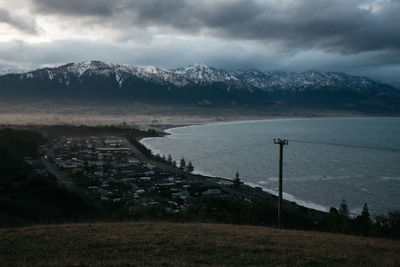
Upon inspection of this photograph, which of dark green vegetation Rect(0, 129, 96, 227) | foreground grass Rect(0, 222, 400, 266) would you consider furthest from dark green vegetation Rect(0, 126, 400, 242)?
foreground grass Rect(0, 222, 400, 266)

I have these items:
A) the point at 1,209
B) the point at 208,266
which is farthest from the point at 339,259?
the point at 1,209

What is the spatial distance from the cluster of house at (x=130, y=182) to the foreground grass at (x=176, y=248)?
842 centimetres

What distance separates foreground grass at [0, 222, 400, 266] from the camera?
6.24 metres

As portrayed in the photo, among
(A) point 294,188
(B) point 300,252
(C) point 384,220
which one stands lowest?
(A) point 294,188

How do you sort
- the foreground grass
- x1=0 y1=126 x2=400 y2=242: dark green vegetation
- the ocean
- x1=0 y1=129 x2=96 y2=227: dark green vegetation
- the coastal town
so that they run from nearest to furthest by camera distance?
the foreground grass, x1=0 y1=126 x2=400 y2=242: dark green vegetation, x1=0 y1=129 x2=96 y2=227: dark green vegetation, the coastal town, the ocean

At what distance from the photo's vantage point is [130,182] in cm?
2616

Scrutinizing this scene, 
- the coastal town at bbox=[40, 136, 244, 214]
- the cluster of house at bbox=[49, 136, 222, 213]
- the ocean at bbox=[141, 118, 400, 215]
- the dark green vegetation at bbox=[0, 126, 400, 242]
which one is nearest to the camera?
the dark green vegetation at bbox=[0, 126, 400, 242]

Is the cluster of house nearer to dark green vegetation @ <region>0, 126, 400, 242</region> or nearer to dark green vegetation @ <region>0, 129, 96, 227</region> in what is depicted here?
dark green vegetation @ <region>0, 126, 400, 242</region>

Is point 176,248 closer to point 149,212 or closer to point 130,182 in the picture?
point 149,212

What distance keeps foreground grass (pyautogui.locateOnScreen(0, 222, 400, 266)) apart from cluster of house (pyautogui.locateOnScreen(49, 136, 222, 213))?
8416 millimetres

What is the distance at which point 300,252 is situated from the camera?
691 centimetres

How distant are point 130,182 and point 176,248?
19.8m

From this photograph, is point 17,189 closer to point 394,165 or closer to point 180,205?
point 180,205

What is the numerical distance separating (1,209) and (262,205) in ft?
35.2
